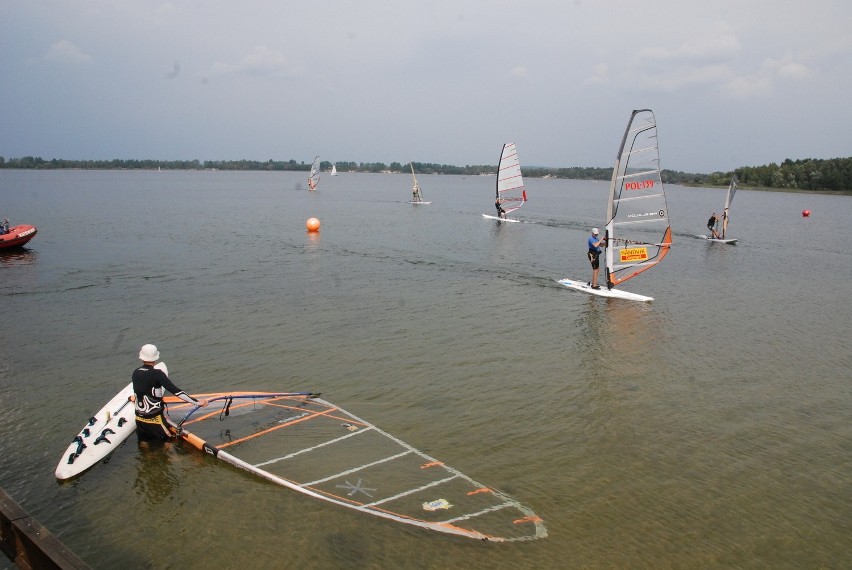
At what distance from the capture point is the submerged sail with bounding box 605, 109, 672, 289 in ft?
59.5

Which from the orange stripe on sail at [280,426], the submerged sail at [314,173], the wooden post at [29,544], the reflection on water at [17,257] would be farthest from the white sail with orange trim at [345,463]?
the submerged sail at [314,173]

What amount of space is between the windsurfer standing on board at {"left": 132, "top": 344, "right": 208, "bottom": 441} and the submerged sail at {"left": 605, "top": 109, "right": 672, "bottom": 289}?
13923 mm

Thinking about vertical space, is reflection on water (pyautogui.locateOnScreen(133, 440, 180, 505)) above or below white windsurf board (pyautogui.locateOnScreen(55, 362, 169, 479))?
below

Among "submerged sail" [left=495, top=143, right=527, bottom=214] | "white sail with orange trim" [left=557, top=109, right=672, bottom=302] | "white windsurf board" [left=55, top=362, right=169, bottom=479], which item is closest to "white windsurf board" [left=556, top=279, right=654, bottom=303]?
"white sail with orange trim" [left=557, top=109, right=672, bottom=302]

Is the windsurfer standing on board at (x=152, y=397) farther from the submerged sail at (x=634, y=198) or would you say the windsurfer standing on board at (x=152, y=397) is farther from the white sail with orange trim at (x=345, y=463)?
the submerged sail at (x=634, y=198)

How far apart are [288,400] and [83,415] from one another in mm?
3233

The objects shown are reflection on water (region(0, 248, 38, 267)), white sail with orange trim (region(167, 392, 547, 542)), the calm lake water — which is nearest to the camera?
the calm lake water

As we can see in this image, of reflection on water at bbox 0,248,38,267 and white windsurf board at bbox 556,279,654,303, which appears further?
reflection on water at bbox 0,248,38,267

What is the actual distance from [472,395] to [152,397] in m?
5.29

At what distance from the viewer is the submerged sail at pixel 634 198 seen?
18141mm

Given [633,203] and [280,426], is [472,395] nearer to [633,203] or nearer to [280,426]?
[280,426]

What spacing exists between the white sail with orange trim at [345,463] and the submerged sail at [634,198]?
479 inches

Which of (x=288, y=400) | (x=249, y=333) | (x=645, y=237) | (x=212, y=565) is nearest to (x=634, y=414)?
(x=288, y=400)

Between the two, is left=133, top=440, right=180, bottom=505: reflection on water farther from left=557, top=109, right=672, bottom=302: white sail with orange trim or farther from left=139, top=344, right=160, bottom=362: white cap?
left=557, top=109, right=672, bottom=302: white sail with orange trim
